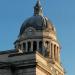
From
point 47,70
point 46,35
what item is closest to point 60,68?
point 46,35

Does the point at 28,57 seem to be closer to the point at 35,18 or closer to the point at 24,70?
the point at 24,70

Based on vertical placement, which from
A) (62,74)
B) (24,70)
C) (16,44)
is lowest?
(24,70)

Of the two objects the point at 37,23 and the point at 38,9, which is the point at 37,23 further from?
the point at 38,9

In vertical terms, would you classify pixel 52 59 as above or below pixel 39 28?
below

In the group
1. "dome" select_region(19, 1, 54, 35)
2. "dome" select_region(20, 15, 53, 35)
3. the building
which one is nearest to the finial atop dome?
the building

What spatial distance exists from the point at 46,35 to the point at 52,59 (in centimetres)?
566

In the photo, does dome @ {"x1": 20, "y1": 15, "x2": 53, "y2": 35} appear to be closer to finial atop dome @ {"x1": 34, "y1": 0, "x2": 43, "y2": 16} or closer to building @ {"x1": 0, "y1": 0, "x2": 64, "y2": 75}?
building @ {"x1": 0, "y1": 0, "x2": 64, "y2": 75}

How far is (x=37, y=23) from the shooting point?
93250mm

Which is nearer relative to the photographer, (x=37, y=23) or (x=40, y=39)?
(x=40, y=39)

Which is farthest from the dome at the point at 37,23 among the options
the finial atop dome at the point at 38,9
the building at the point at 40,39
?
the finial atop dome at the point at 38,9

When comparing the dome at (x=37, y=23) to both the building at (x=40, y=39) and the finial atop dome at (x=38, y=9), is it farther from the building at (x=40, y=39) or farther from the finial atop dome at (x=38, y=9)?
the finial atop dome at (x=38, y=9)

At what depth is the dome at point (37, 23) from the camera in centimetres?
9288

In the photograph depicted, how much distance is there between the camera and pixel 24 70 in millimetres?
67938

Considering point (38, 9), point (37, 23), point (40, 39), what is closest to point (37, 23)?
point (37, 23)
